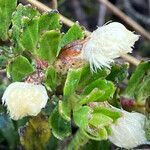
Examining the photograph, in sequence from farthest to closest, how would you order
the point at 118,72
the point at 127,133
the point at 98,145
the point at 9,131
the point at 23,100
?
the point at 9,131 < the point at 98,145 < the point at 118,72 < the point at 127,133 < the point at 23,100

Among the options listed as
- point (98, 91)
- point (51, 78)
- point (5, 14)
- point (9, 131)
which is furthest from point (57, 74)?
point (9, 131)

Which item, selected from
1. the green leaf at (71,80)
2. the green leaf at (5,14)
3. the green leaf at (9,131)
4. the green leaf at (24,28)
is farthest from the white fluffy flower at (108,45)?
the green leaf at (9,131)

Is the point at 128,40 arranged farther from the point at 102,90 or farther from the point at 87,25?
the point at 87,25

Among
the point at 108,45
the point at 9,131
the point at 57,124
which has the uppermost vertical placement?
the point at 108,45

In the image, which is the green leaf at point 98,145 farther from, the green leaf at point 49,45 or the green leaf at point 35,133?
the green leaf at point 49,45

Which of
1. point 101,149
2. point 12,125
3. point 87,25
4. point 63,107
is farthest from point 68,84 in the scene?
point 87,25

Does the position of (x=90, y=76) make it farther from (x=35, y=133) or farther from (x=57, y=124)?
(x=35, y=133)

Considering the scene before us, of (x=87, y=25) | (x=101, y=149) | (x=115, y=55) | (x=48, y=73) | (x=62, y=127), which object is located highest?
(x=115, y=55)
